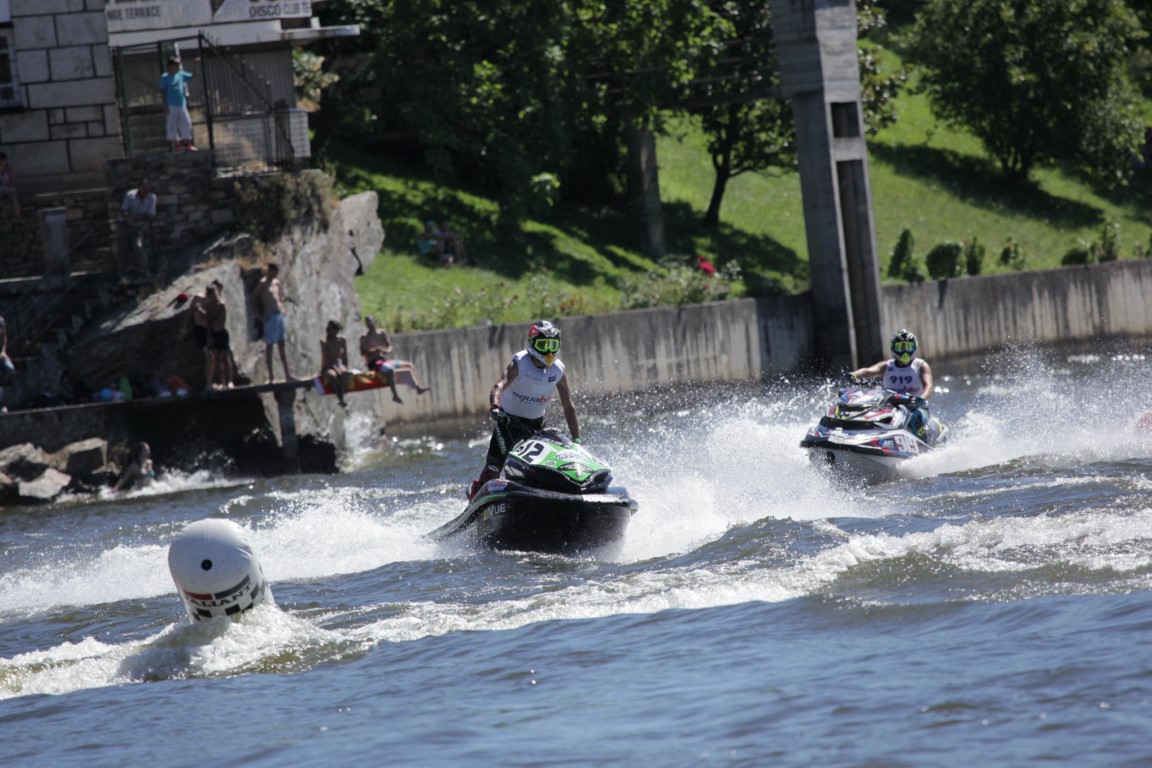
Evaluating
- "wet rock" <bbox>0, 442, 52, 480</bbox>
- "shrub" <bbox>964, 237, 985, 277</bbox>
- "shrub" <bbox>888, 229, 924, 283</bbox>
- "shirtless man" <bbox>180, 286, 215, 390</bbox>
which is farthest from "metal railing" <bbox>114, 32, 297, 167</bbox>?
"shrub" <bbox>964, 237, 985, 277</bbox>

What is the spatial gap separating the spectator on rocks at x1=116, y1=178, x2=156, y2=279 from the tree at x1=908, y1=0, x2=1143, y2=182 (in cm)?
3214

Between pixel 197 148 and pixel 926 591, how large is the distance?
18.6 m

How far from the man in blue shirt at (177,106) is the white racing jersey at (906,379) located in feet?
40.7

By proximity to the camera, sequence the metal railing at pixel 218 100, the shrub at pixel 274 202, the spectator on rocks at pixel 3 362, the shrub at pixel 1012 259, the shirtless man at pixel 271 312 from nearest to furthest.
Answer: the spectator on rocks at pixel 3 362 → the shirtless man at pixel 271 312 → the shrub at pixel 274 202 → the metal railing at pixel 218 100 → the shrub at pixel 1012 259

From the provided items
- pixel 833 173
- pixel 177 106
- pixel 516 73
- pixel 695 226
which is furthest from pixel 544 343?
pixel 695 226

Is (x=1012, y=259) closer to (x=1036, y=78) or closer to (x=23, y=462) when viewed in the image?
(x=1036, y=78)

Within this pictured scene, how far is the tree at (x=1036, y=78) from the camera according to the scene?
48.2 m

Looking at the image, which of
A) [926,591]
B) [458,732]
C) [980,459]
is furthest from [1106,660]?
[980,459]

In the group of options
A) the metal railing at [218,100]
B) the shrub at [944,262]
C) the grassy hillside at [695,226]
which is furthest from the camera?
the shrub at [944,262]

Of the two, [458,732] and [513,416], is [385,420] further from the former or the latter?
[458,732]

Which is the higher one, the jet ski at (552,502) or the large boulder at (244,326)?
the large boulder at (244,326)

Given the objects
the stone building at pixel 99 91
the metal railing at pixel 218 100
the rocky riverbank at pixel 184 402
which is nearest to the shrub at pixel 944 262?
the metal railing at pixel 218 100

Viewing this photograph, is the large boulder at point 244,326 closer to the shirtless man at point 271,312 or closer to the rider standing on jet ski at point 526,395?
the shirtless man at point 271,312

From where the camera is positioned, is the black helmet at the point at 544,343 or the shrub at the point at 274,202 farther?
the shrub at the point at 274,202
